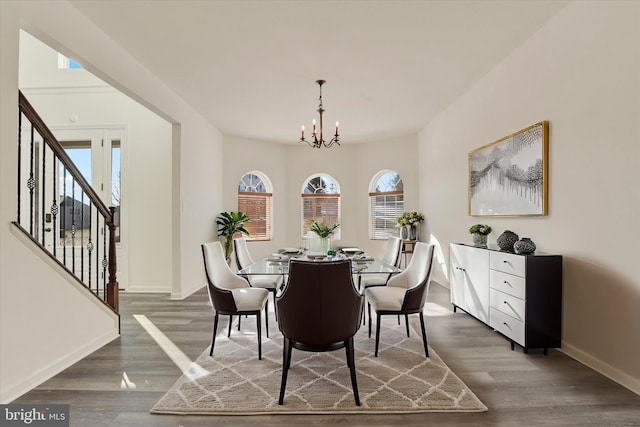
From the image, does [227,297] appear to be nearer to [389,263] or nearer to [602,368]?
[389,263]

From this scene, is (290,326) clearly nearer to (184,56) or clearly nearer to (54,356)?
(54,356)

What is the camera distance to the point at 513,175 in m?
3.49

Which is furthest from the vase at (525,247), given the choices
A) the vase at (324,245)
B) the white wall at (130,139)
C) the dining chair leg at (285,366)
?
the white wall at (130,139)

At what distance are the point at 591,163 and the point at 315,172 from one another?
548 cm

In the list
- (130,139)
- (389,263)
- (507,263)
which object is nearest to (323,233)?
(389,263)

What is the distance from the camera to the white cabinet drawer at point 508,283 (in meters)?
2.82

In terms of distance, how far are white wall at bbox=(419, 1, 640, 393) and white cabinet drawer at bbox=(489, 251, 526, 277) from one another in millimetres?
382

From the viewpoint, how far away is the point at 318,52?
3.43 metres

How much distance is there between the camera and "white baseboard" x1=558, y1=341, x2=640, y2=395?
2.26m

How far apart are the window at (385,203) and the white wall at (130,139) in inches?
160

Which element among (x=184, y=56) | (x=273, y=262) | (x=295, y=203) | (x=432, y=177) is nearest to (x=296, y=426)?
(x=273, y=262)

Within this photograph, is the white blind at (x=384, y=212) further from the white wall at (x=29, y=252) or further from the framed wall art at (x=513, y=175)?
the white wall at (x=29, y=252)

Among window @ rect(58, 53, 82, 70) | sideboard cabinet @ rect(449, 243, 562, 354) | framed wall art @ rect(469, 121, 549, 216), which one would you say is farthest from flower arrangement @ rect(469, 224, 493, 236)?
window @ rect(58, 53, 82, 70)

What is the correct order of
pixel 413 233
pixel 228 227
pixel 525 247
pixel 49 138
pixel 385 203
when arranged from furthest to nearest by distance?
pixel 385 203
pixel 413 233
pixel 228 227
pixel 525 247
pixel 49 138
